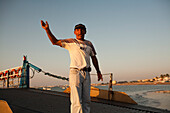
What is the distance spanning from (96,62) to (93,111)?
5.84 feet

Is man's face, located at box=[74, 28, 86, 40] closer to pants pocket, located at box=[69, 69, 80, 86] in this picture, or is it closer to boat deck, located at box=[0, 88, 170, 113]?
pants pocket, located at box=[69, 69, 80, 86]

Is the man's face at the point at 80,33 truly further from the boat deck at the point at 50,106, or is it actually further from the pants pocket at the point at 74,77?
the boat deck at the point at 50,106

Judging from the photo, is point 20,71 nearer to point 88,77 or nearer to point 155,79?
point 88,77

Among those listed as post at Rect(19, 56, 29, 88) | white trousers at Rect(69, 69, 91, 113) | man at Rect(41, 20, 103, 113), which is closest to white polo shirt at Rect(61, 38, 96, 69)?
man at Rect(41, 20, 103, 113)

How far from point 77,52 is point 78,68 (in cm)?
30

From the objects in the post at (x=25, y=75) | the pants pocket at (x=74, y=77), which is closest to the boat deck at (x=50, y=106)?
the pants pocket at (x=74, y=77)

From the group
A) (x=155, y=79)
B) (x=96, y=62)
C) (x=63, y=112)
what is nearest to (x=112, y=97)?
(x=63, y=112)

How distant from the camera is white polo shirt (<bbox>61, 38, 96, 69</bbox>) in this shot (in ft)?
8.02

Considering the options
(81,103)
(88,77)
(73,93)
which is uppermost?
(88,77)

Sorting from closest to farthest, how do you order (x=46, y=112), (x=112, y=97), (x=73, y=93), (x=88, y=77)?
(x=73, y=93), (x=88, y=77), (x=46, y=112), (x=112, y=97)

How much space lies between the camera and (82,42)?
2.67 meters

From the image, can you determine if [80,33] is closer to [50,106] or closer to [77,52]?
[77,52]

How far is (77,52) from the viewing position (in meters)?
2.51

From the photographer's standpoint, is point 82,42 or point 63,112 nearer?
point 82,42
